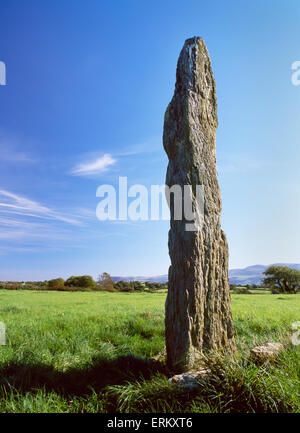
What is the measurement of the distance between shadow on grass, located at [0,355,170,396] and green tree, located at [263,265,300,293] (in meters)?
47.2

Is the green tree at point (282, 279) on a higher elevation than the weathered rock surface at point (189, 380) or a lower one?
lower

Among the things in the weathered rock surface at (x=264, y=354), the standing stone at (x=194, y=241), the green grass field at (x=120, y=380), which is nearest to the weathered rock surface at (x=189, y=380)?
the green grass field at (x=120, y=380)

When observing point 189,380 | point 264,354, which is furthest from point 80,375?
point 264,354

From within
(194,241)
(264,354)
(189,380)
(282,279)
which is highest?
(194,241)

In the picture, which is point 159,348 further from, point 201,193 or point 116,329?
point 201,193

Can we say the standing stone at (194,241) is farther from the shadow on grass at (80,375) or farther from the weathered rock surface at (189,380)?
the shadow on grass at (80,375)

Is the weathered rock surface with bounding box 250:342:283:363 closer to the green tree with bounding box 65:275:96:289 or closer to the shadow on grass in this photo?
the shadow on grass

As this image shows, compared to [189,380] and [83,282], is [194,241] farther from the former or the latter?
[83,282]

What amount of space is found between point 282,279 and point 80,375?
4868 cm

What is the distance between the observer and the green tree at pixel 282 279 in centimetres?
4494

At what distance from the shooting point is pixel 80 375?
420cm

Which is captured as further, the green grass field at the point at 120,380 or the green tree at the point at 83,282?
the green tree at the point at 83,282

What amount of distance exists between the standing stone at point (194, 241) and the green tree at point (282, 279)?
46568 millimetres
